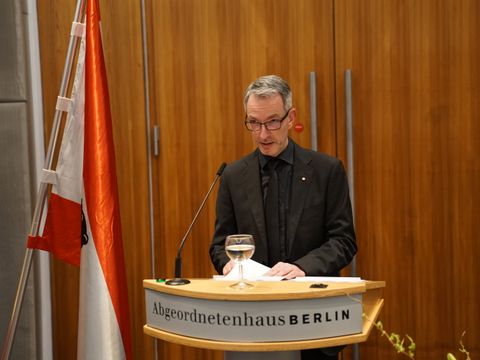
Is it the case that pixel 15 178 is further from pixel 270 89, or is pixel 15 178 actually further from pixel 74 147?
pixel 270 89

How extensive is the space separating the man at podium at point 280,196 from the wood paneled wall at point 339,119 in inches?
33.0

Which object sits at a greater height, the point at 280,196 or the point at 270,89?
the point at 270,89

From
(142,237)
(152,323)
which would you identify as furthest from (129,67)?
(152,323)

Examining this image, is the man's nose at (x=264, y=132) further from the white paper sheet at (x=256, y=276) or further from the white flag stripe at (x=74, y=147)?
the white flag stripe at (x=74, y=147)

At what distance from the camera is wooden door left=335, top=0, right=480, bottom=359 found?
10.6ft

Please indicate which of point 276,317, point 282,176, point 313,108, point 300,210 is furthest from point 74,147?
point 276,317

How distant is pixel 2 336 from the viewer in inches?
134

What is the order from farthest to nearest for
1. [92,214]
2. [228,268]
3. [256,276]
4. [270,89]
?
[92,214] → [270,89] → [228,268] → [256,276]

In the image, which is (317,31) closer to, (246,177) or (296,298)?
(246,177)

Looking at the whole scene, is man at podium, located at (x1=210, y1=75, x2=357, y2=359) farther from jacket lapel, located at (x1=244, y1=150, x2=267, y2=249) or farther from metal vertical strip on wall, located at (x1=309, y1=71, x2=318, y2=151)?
metal vertical strip on wall, located at (x1=309, y1=71, x2=318, y2=151)

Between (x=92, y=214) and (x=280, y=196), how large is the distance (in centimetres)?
85

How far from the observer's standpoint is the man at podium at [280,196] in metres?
2.41

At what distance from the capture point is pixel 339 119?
10.9 ft

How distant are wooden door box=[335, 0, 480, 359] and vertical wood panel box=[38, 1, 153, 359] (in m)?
1.08
